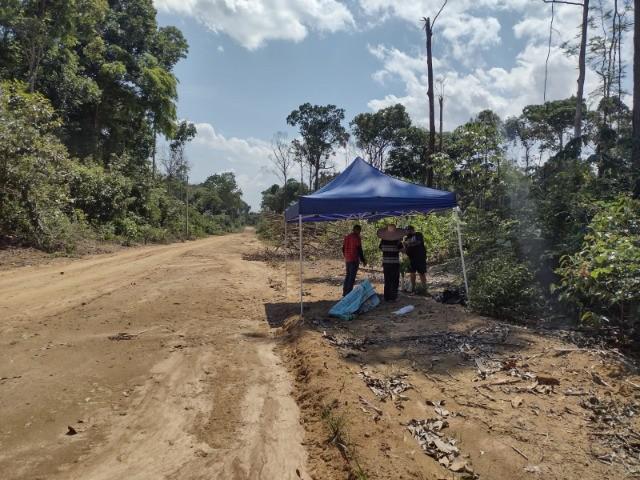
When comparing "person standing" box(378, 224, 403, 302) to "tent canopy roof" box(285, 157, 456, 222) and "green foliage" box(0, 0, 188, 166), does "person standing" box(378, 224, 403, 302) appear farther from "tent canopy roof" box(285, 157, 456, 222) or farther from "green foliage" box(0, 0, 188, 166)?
"green foliage" box(0, 0, 188, 166)

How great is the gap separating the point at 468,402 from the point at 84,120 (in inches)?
1297

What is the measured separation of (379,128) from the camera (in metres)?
42.6

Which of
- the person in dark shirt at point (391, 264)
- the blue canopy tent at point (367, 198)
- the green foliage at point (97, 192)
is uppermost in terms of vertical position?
the green foliage at point (97, 192)

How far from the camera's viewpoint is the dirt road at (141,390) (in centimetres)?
340

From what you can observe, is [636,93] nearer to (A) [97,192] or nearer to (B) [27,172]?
(B) [27,172]

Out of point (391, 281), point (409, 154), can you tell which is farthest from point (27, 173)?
point (409, 154)

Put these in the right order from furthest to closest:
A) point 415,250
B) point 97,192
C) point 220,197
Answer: point 220,197
point 97,192
point 415,250

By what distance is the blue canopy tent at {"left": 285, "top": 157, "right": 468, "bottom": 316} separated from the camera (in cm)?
840

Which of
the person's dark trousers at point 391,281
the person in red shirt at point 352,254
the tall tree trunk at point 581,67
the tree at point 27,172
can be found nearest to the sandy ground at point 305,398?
the person's dark trousers at point 391,281

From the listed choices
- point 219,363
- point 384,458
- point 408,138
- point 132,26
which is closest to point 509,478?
point 384,458

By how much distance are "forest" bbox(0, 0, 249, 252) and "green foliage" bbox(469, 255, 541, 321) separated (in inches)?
567

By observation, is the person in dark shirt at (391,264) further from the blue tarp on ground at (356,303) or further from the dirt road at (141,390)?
the dirt road at (141,390)

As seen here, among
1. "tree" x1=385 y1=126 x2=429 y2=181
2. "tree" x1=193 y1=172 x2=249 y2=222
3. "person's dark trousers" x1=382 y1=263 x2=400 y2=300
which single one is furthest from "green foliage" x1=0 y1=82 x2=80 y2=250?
"tree" x1=193 y1=172 x2=249 y2=222

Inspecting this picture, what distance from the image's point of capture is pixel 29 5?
67.0ft
